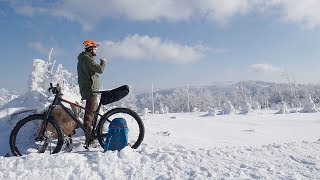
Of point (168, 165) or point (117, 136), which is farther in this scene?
point (117, 136)

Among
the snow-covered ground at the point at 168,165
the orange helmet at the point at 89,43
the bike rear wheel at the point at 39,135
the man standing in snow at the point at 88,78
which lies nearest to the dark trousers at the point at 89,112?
the man standing in snow at the point at 88,78

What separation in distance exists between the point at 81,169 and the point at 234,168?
2.14 m

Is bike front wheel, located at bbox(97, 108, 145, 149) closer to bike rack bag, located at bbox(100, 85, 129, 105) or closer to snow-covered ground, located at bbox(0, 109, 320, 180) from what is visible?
bike rack bag, located at bbox(100, 85, 129, 105)

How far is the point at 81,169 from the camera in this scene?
5.32 m

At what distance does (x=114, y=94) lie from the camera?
23.7ft

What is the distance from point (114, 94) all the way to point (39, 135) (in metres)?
1.51

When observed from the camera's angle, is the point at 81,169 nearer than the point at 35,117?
Yes

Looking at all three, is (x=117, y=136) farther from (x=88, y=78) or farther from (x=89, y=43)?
(x=89, y=43)

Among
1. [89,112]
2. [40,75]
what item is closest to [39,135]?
[89,112]

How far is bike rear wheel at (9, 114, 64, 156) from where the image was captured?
6938 mm

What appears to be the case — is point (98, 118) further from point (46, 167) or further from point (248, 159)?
point (248, 159)

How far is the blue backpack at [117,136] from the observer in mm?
6848

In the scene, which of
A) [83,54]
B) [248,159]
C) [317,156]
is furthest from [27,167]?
[317,156]

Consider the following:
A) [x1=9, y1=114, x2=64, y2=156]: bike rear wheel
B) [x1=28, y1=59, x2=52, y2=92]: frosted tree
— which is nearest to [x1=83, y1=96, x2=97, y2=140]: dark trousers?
[x1=9, y1=114, x2=64, y2=156]: bike rear wheel
